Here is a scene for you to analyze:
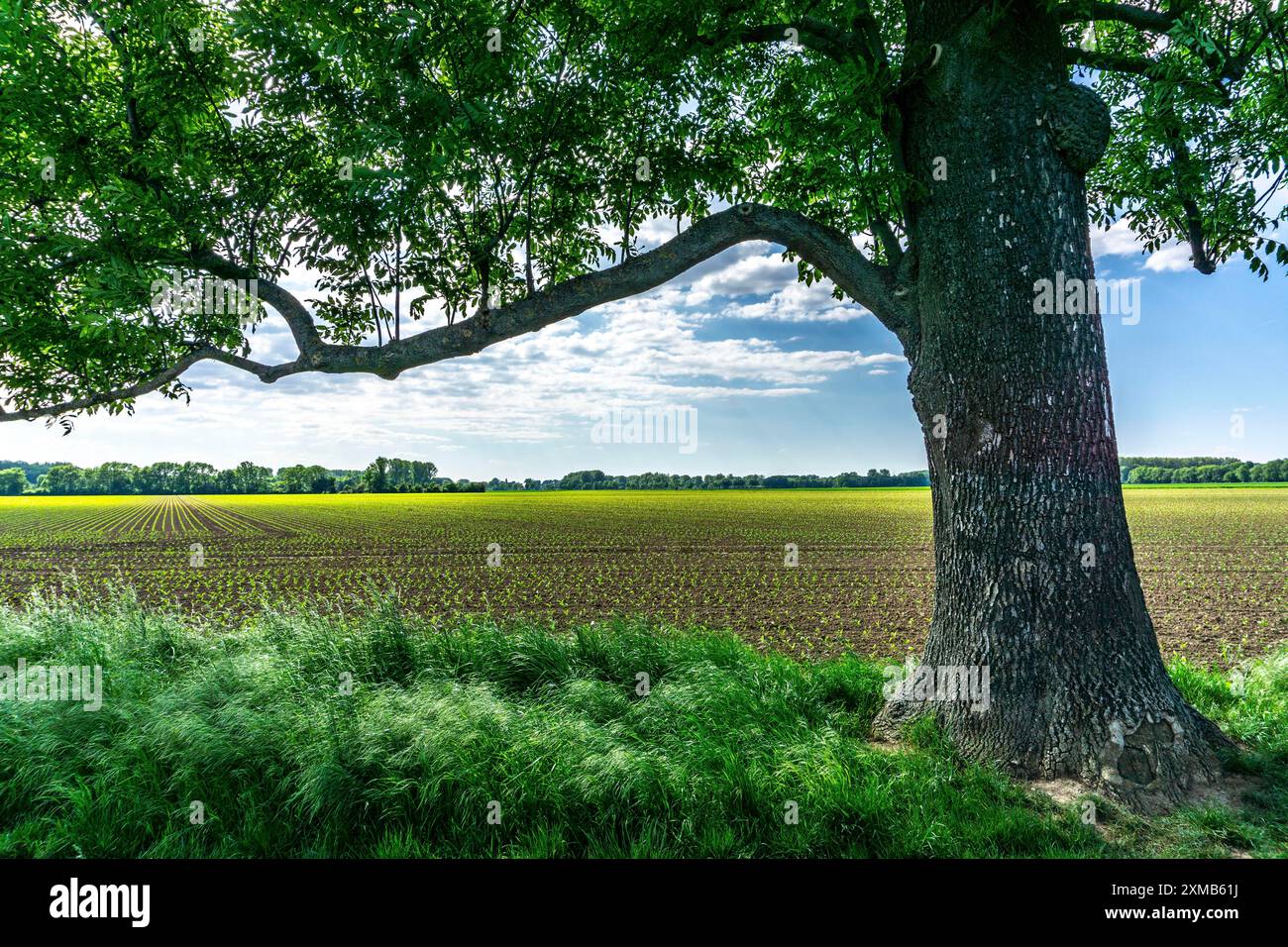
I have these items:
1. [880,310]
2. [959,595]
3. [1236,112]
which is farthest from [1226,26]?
[959,595]

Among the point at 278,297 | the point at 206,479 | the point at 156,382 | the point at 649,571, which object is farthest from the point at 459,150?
the point at 206,479

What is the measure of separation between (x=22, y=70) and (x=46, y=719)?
5.32 metres

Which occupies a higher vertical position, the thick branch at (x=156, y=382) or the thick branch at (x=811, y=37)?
the thick branch at (x=811, y=37)

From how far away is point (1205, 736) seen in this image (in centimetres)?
462

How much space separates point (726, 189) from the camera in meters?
6.27

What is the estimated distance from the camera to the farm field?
1331 cm

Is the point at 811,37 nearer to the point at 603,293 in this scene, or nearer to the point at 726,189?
the point at 726,189

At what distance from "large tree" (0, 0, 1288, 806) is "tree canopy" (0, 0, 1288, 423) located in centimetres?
4

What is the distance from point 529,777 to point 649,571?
691 inches

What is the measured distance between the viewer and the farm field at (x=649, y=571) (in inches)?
524

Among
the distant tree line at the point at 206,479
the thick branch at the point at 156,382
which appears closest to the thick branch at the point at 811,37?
the thick branch at the point at 156,382

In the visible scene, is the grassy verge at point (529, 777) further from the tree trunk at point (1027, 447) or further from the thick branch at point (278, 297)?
the thick branch at point (278, 297)

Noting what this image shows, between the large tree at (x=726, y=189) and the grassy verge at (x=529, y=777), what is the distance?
0.70 metres
